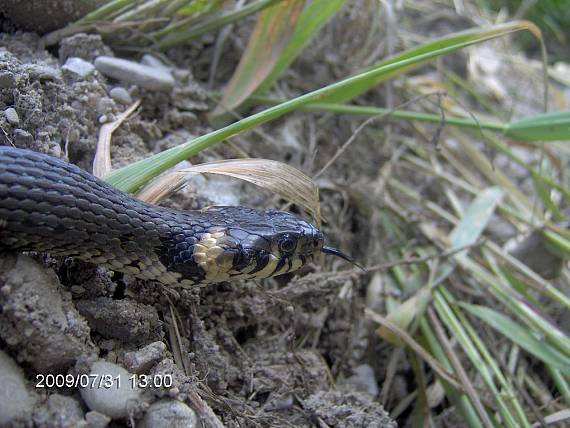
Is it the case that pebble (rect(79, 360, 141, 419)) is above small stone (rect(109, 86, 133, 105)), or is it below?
below

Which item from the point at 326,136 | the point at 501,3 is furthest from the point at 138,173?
the point at 501,3

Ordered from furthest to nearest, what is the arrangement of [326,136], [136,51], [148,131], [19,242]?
[326,136] → [136,51] → [148,131] → [19,242]

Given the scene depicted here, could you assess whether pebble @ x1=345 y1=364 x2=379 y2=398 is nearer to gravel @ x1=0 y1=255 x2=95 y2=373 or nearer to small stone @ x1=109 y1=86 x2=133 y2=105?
gravel @ x1=0 y1=255 x2=95 y2=373

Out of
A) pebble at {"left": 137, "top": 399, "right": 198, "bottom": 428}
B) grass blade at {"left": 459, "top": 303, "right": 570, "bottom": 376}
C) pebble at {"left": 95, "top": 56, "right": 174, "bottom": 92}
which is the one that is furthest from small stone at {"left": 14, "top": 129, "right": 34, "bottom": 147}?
grass blade at {"left": 459, "top": 303, "right": 570, "bottom": 376}

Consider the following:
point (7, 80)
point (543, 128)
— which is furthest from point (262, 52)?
point (543, 128)

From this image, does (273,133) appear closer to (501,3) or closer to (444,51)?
(444,51)

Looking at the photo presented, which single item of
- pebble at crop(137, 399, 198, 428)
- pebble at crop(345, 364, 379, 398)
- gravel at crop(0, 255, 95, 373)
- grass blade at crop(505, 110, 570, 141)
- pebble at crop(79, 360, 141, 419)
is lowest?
pebble at crop(345, 364, 379, 398)

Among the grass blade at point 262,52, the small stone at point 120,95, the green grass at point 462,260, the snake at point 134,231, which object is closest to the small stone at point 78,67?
the small stone at point 120,95
